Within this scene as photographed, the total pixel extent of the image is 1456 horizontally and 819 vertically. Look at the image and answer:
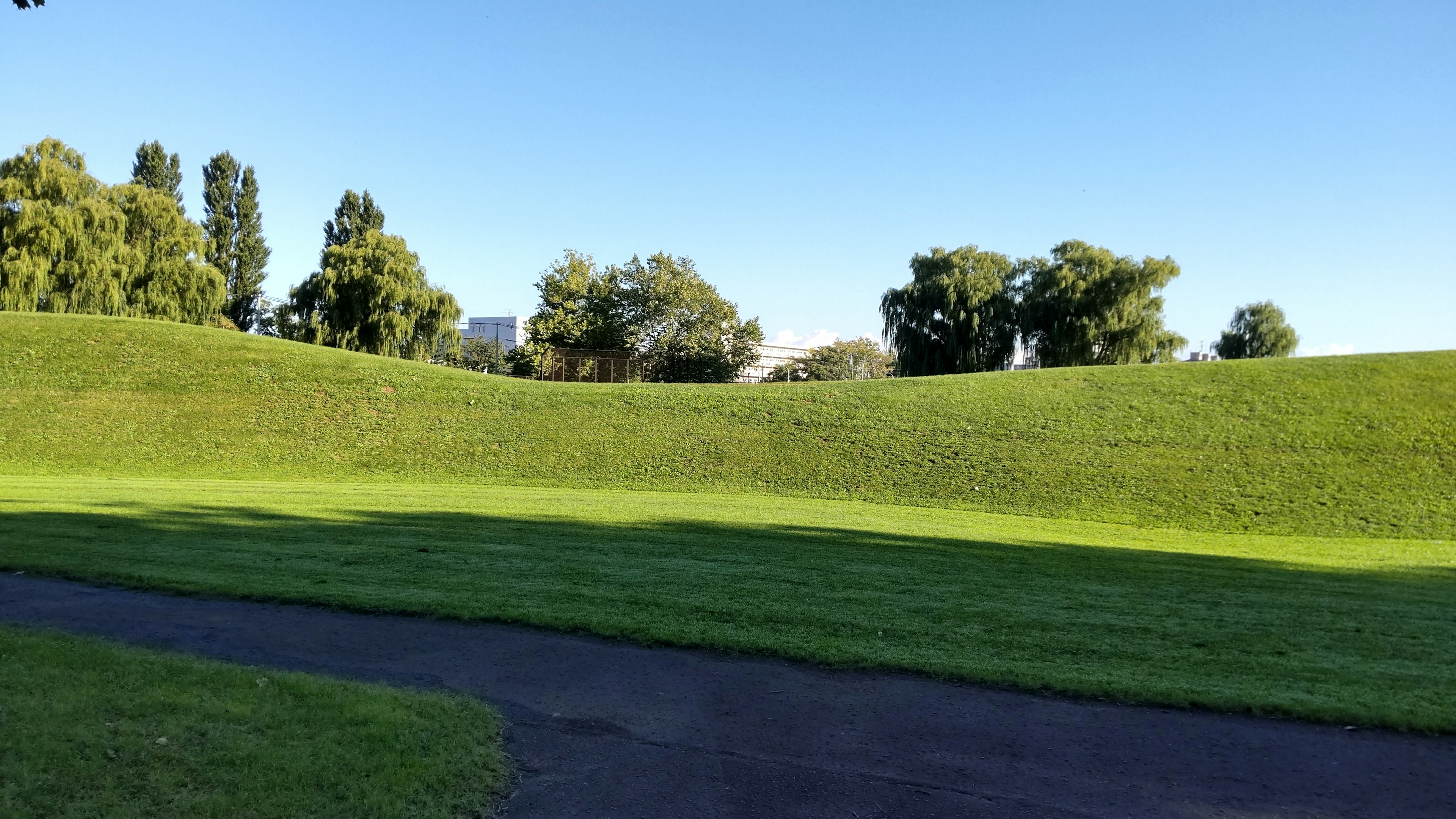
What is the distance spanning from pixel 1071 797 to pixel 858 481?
1818 cm

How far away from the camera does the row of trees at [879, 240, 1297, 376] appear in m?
48.8

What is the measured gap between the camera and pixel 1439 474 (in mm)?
20125

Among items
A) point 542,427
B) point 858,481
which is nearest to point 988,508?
point 858,481

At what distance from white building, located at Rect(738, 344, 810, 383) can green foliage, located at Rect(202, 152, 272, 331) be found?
112ft

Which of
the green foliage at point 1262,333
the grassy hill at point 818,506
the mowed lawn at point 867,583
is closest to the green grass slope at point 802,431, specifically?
the grassy hill at point 818,506

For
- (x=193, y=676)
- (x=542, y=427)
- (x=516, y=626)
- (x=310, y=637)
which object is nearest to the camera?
(x=193, y=676)

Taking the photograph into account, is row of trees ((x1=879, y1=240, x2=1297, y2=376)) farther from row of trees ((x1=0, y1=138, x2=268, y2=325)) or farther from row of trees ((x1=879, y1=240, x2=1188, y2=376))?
row of trees ((x1=0, y1=138, x2=268, y2=325))

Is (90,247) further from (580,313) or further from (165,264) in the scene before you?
(580,313)

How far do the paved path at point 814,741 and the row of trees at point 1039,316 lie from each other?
147 ft

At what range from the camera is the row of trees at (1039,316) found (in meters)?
48.8

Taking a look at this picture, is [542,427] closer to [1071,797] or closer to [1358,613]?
[1358,613]

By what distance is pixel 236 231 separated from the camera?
193 ft

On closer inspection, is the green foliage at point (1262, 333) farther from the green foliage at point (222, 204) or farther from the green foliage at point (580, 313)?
the green foliage at point (222, 204)

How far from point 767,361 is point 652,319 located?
5778cm
